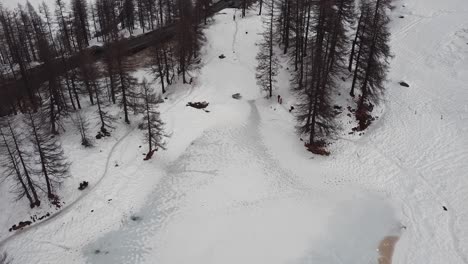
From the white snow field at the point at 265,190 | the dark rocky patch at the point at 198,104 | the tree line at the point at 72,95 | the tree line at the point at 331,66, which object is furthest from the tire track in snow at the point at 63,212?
the tree line at the point at 331,66

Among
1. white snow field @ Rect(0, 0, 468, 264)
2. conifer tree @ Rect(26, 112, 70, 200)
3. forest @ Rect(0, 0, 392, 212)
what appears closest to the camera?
white snow field @ Rect(0, 0, 468, 264)

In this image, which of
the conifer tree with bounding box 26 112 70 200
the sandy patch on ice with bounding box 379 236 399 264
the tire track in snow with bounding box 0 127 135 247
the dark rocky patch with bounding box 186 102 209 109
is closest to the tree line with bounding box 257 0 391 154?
the dark rocky patch with bounding box 186 102 209 109

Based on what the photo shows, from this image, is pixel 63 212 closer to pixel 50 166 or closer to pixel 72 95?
pixel 50 166

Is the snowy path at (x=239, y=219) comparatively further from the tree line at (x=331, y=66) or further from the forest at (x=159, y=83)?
the tree line at (x=331, y=66)

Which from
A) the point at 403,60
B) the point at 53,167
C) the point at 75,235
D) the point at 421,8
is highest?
the point at 421,8

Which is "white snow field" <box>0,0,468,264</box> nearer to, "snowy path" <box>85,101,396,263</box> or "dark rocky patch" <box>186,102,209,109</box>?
"snowy path" <box>85,101,396,263</box>

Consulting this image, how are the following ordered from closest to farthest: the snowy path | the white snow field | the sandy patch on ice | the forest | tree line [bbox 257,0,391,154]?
the sandy patch on ice
the snowy path
the white snow field
the forest
tree line [bbox 257,0,391,154]

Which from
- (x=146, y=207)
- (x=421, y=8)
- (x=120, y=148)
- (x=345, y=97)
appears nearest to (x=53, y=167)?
(x=120, y=148)

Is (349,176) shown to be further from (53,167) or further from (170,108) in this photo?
(53,167)
